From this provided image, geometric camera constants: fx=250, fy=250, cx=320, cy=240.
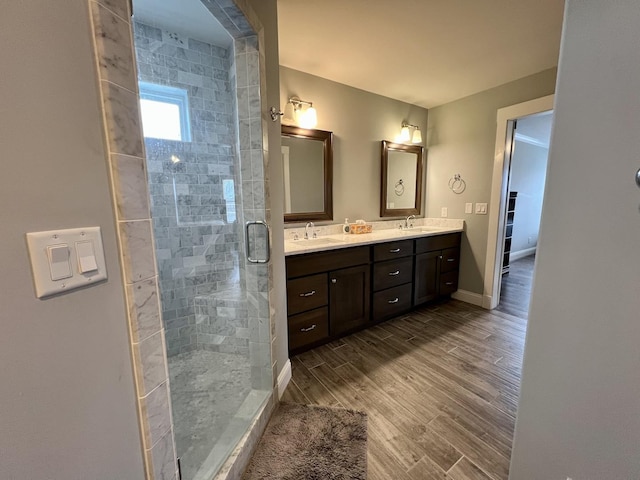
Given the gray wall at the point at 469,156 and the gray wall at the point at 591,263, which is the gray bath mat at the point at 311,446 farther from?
the gray wall at the point at 469,156

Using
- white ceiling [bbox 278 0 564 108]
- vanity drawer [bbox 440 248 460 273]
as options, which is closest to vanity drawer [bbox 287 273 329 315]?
vanity drawer [bbox 440 248 460 273]

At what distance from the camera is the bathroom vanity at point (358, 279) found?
2002mm

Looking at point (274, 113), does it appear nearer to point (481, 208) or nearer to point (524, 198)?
point (481, 208)

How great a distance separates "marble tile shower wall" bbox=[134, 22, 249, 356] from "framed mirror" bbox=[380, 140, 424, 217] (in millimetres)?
1788

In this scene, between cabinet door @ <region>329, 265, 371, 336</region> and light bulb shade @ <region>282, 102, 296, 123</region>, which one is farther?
light bulb shade @ <region>282, 102, 296, 123</region>

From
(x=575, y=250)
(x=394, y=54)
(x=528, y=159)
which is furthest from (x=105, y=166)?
(x=528, y=159)

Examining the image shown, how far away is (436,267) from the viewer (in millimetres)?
2945

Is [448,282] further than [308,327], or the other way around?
[448,282]

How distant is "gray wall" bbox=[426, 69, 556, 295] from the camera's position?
8.93ft

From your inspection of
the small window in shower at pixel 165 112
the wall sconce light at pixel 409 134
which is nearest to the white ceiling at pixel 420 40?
the wall sconce light at pixel 409 134

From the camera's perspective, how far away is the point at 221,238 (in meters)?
2.31

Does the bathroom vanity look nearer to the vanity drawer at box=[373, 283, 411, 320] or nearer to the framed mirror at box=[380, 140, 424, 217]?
the vanity drawer at box=[373, 283, 411, 320]

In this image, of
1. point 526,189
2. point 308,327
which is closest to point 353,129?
point 308,327

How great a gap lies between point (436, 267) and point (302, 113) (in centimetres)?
224
